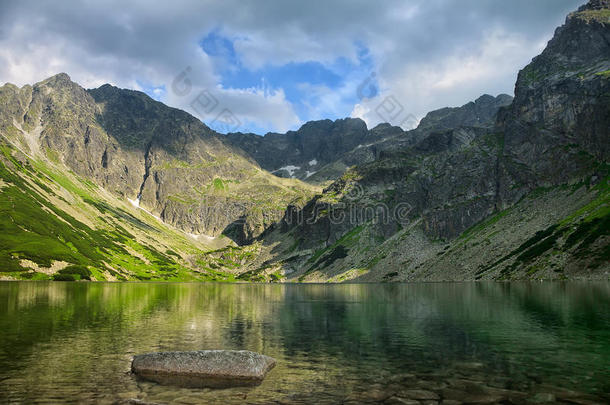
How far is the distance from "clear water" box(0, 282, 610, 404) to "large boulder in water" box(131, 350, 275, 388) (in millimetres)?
1070

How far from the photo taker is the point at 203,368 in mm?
24922

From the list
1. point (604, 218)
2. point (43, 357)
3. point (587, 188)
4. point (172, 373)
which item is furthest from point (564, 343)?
point (587, 188)

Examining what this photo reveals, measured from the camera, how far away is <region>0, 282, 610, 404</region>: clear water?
20.6 m

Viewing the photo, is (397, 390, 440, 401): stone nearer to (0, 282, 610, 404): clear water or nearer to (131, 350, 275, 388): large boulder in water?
(0, 282, 610, 404): clear water

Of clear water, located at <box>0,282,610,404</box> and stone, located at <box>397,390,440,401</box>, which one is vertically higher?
stone, located at <box>397,390,440,401</box>

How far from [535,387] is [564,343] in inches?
599

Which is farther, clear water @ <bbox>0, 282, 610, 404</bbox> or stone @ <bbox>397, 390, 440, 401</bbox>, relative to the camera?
clear water @ <bbox>0, 282, 610, 404</bbox>

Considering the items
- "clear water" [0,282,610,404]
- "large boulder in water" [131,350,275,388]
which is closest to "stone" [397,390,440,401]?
"clear water" [0,282,610,404]

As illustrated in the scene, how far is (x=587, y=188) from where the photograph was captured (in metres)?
191

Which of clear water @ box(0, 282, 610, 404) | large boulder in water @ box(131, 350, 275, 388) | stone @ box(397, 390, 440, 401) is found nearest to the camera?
stone @ box(397, 390, 440, 401)

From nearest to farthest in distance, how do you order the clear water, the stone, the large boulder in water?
the stone → the clear water → the large boulder in water

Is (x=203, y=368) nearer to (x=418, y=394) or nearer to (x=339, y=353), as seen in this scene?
(x=339, y=353)

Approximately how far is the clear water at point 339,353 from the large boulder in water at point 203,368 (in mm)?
1070

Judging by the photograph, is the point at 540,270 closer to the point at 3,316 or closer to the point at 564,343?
the point at 564,343
